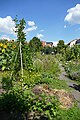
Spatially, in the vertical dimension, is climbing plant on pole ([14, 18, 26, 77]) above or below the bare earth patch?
above

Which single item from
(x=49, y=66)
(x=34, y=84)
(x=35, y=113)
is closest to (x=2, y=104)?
(x=35, y=113)

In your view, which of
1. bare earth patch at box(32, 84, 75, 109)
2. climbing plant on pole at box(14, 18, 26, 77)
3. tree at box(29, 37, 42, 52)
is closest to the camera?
bare earth patch at box(32, 84, 75, 109)

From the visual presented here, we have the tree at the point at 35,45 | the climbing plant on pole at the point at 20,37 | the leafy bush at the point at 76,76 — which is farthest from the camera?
the tree at the point at 35,45

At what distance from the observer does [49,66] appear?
16.6 metres

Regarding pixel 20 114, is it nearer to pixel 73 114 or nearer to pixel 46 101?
pixel 46 101

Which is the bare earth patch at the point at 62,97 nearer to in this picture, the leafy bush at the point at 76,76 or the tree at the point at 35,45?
the leafy bush at the point at 76,76

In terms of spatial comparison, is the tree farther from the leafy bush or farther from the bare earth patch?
the bare earth patch

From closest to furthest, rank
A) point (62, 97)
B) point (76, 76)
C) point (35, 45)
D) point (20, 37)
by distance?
point (62, 97)
point (20, 37)
point (76, 76)
point (35, 45)

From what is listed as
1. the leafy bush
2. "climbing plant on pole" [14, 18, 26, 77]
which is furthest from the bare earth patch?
the leafy bush

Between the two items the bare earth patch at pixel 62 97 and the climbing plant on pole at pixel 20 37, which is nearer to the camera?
the bare earth patch at pixel 62 97

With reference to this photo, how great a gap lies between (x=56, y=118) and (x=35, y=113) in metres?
0.68

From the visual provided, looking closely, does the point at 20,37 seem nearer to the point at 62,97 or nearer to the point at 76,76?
the point at 62,97

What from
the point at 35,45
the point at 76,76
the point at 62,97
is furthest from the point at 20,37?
the point at 35,45

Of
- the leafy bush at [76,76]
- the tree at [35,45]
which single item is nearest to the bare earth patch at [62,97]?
the leafy bush at [76,76]
